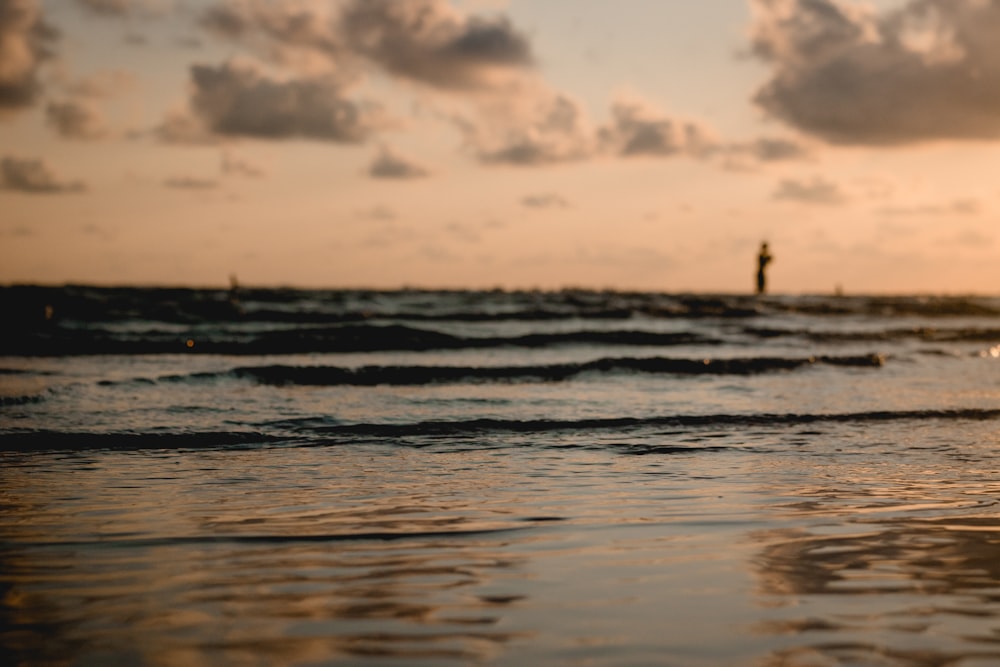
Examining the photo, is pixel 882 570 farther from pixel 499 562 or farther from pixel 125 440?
pixel 125 440

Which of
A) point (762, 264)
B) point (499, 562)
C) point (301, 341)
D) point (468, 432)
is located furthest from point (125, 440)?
point (762, 264)

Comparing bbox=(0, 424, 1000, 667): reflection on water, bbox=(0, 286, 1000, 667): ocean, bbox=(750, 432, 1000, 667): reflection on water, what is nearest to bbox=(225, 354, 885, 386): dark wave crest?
bbox=(0, 286, 1000, 667): ocean

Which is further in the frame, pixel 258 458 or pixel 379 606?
pixel 258 458

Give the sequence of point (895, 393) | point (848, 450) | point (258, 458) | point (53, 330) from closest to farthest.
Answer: point (258, 458) < point (848, 450) < point (895, 393) < point (53, 330)

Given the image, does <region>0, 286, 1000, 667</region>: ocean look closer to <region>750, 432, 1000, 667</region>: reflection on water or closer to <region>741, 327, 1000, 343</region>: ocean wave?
<region>750, 432, 1000, 667</region>: reflection on water

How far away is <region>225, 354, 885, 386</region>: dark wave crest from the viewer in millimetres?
16609

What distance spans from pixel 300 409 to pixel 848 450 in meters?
6.80

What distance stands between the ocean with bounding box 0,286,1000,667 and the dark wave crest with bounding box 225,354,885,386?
0.60 meters

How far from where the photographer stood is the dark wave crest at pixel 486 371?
1661cm

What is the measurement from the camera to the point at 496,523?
5.94 m

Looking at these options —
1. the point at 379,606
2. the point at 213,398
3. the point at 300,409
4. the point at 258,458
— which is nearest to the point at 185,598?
the point at 379,606

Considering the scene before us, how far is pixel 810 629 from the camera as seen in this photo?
12.7ft

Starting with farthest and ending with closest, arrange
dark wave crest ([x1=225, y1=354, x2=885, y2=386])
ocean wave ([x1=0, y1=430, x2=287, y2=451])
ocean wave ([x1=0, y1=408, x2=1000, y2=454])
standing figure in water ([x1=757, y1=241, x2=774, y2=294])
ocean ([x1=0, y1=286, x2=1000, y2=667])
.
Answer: standing figure in water ([x1=757, y1=241, x2=774, y2=294])
dark wave crest ([x1=225, y1=354, x2=885, y2=386])
ocean wave ([x1=0, y1=408, x2=1000, y2=454])
ocean wave ([x1=0, y1=430, x2=287, y2=451])
ocean ([x1=0, y1=286, x2=1000, y2=667])

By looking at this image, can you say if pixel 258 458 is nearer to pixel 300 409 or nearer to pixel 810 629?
pixel 300 409
